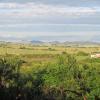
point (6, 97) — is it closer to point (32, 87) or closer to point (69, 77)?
point (32, 87)

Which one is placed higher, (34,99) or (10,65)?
(10,65)

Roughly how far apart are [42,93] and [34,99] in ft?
10.0

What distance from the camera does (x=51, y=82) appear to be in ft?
168

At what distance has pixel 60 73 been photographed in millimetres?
55531

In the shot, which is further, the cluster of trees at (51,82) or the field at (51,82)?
the field at (51,82)

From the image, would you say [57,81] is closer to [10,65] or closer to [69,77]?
[69,77]

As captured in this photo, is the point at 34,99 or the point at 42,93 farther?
the point at 42,93

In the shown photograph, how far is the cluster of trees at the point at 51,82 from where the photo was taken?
3306 centimetres

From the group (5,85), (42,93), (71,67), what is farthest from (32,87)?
(71,67)

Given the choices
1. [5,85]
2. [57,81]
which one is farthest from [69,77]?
[5,85]

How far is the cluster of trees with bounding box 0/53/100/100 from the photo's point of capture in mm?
33062

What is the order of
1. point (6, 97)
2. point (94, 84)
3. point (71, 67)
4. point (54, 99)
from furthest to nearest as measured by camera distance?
point (71, 67)
point (94, 84)
point (54, 99)
point (6, 97)

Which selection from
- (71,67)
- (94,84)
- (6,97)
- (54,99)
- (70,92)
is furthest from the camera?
(71,67)

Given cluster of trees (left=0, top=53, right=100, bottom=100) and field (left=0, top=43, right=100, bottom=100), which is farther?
field (left=0, top=43, right=100, bottom=100)
